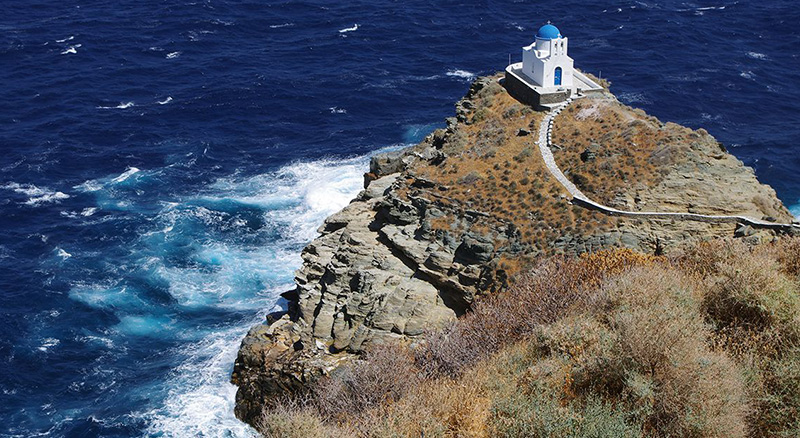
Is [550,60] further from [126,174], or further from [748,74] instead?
[748,74]

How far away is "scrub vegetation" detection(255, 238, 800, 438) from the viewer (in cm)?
3456

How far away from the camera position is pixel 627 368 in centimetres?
3638

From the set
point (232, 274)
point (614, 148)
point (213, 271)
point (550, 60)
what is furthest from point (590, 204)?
point (213, 271)

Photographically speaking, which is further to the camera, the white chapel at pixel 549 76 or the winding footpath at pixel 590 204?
the white chapel at pixel 549 76

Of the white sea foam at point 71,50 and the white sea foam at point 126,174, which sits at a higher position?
the white sea foam at point 71,50

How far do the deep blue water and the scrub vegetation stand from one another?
102ft

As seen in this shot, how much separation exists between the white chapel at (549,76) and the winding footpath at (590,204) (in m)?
1.92

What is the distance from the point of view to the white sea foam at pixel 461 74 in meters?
132

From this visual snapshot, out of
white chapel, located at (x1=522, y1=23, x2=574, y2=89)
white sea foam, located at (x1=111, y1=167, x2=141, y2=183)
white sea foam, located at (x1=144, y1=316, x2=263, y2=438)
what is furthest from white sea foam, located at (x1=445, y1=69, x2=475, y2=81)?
white sea foam, located at (x1=144, y1=316, x2=263, y2=438)

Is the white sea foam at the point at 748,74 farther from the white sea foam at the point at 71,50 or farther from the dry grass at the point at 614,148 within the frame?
the white sea foam at the point at 71,50

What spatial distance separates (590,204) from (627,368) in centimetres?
3285

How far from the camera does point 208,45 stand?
144375mm

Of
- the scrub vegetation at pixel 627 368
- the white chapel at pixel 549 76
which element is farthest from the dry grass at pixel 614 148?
the scrub vegetation at pixel 627 368

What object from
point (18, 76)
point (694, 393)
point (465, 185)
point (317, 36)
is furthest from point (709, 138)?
point (18, 76)
